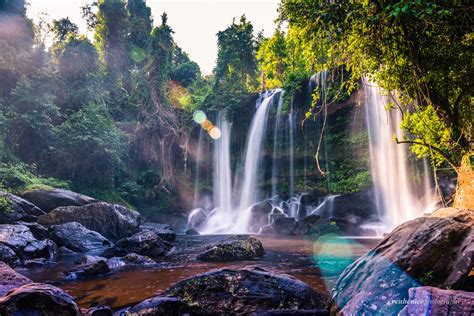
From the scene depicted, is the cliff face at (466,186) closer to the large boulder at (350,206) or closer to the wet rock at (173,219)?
the large boulder at (350,206)

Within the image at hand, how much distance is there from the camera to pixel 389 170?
731 inches

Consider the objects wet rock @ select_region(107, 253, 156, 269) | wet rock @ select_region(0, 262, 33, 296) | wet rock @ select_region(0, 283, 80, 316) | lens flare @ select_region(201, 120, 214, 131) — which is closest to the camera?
wet rock @ select_region(0, 283, 80, 316)

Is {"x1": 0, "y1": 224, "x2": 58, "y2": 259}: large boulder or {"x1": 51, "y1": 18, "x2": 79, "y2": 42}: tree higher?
{"x1": 51, "y1": 18, "x2": 79, "y2": 42}: tree

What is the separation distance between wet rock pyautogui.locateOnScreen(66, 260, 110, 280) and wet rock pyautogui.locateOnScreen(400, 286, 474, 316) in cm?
683

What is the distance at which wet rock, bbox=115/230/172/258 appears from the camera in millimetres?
10547

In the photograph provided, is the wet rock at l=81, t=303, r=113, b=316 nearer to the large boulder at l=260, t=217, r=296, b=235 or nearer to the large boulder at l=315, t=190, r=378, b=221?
the large boulder at l=260, t=217, r=296, b=235

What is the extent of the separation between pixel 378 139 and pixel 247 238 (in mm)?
13257

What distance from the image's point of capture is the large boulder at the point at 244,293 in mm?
4469

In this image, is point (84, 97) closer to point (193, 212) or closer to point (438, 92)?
point (193, 212)

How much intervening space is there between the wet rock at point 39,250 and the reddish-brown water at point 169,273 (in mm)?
1008

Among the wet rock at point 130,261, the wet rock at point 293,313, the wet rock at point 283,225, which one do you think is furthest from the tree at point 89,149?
the wet rock at point 293,313

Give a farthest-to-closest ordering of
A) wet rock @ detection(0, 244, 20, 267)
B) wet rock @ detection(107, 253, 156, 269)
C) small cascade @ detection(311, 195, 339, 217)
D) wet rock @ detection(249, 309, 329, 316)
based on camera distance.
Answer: small cascade @ detection(311, 195, 339, 217) < wet rock @ detection(0, 244, 20, 267) < wet rock @ detection(107, 253, 156, 269) < wet rock @ detection(249, 309, 329, 316)

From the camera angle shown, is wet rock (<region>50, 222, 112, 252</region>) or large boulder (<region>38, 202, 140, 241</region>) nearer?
wet rock (<region>50, 222, 112, 252</region>)

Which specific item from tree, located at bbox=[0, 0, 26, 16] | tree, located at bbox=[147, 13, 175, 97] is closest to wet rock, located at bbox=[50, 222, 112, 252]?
tree, located at bbox=[147, 13, 175, 97]
